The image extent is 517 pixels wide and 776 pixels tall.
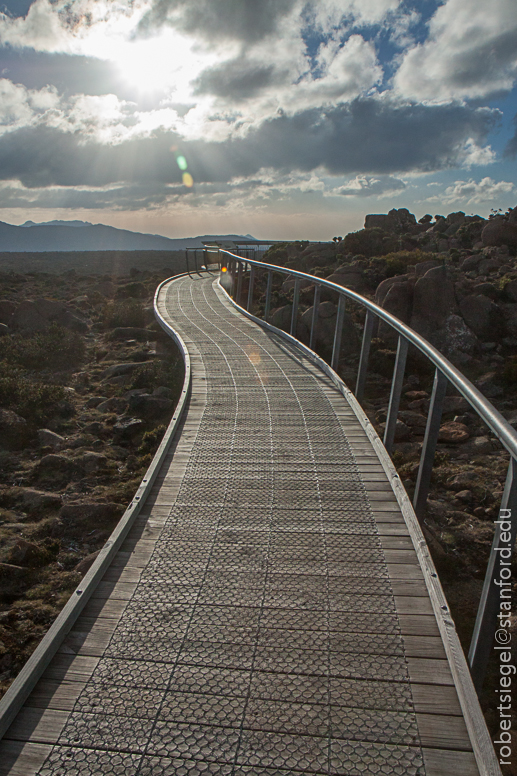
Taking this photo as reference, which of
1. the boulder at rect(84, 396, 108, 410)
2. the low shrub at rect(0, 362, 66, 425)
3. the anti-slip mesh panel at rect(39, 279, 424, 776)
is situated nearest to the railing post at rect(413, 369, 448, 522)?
the anti-slip mesh panel at rect(39, 279, 424, 776)

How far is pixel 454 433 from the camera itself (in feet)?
30.5

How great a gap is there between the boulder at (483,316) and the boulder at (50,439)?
10.9 m

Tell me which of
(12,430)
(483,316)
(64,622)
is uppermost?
(483,316)

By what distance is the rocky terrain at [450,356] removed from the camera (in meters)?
6.27

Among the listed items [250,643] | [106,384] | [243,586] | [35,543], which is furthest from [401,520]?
[106,384]

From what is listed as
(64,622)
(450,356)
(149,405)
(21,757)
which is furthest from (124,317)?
(21,757)

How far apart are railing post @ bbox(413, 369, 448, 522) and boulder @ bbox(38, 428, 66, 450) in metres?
6.55

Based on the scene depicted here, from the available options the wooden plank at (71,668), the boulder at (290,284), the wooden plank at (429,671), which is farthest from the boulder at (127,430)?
the boulder at (290,284)

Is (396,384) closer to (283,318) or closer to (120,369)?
(120,369)

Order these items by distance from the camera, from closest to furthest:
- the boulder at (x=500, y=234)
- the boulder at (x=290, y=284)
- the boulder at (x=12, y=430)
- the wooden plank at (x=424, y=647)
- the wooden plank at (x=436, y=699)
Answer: the wooden plank at (x=436, y=699) < the wooden plank at (x=424, y=647) < the boulder at (x=12, y=430) < the boulder at (x=290, y=284) < the boulder at (x=500, y=234)

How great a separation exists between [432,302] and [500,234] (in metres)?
15.6

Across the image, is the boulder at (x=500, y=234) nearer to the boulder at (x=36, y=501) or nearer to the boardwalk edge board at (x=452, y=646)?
the boardwalk edge board at (x=452, y=646)

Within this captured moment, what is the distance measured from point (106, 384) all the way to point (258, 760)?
1041 cm

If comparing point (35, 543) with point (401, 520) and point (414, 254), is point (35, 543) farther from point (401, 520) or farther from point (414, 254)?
point (414, 254)
